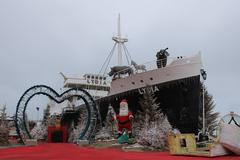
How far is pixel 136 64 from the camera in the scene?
25000mm

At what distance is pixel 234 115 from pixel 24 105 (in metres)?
14.6

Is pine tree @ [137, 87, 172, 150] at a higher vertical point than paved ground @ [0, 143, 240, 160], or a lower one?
higher

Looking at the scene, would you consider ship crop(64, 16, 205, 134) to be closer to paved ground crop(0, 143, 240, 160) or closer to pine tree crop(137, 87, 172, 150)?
pine tree crop(137, 87, 172, 150)

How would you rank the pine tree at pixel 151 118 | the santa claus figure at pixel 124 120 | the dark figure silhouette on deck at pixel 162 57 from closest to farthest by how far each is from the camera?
the pine tree at pixel 151 118
the santa claus figure at pixel 124 120
the dark figure silhouette on deck at pixel 162 57

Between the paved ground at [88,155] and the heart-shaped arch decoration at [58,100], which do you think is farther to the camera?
the heart-shaped arch decoration at [58,100]

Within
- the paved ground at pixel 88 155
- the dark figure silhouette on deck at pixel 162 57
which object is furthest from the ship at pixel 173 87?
the paved ground at pixel 88 155

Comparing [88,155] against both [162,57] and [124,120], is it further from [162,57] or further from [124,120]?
[162,57]

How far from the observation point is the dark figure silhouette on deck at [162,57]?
2310cm

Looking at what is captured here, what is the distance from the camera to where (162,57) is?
23391 mm

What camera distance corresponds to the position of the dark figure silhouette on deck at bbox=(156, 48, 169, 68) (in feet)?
75.8

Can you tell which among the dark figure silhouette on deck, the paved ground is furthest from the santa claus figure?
the paved ground

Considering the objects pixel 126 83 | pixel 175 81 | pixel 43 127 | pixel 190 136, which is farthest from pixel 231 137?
pixel 43 127

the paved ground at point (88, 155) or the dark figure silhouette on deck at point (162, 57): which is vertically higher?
the dark figure silhouette on deck at point (162, 57)

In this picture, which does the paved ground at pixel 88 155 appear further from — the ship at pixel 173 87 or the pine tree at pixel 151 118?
the ship at pixel 173 87
